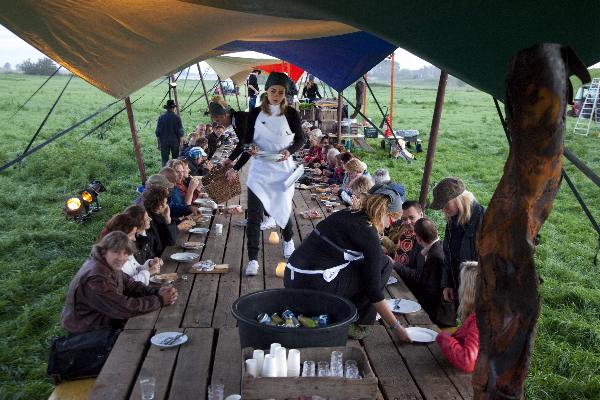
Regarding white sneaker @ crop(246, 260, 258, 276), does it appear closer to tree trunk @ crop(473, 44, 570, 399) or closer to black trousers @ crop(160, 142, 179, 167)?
tree trunk @ crop(473, 44, 570, 399)

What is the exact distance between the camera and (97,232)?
9102mm

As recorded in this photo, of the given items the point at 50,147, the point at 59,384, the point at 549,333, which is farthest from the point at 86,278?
the point at 50,147

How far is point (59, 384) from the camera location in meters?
3.49

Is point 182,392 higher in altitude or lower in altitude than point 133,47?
lower

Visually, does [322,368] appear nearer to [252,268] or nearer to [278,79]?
[252,268]

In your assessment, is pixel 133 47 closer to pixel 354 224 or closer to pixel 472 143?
pixel 354 224

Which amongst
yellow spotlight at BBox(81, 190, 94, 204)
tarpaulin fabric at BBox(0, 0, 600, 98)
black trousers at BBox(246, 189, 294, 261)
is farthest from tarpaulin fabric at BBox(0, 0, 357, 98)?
yellow spotlight at BBox(81, 190, 94, 204)

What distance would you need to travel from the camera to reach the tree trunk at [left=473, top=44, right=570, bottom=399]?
1632mm

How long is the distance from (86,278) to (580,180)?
12567 mm

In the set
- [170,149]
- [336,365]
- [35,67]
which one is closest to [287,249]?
[336,365]

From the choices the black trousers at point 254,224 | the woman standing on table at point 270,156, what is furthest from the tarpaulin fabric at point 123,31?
the black trousers at point 254,224

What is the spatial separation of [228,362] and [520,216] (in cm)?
204

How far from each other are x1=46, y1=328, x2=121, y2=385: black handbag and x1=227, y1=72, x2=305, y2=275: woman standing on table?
157 centimetres

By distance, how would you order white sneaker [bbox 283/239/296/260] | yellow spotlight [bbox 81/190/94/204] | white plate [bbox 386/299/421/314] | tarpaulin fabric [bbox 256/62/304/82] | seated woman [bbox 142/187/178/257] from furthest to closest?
tarpaulin fabric [bbox 256/62/304/82]
yellow spotlight [bbox 81/190/94/204]
seated woman [bbox 142/187/178/257]
white sneaker [bbox 283/239/296/260]
white plate [bbox 386/299/421/314]
